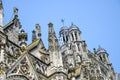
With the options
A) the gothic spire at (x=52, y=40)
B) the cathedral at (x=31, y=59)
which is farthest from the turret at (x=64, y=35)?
the gothic spire at (x=52, y=40)

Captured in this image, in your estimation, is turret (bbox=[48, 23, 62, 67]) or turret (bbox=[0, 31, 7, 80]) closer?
turret (bbox=[0, 31, 7, 80])

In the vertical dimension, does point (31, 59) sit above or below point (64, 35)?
below

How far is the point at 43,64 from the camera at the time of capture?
25719 millimetres

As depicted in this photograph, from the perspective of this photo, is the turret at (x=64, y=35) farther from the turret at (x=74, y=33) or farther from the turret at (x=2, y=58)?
the turret at (x=2, y=58)

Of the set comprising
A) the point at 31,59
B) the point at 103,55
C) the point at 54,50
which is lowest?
the point at 31,59

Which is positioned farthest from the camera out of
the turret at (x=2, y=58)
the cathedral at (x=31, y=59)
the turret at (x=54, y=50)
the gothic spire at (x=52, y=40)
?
the gothic spire at (x=52, y=40)

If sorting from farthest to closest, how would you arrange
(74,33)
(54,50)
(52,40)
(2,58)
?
(74,33)
(52,40)
(54,50)
(2,58)

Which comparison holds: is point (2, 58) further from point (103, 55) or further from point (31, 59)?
point (103, 55)

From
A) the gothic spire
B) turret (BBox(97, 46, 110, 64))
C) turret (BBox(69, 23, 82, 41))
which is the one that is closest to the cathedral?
the gothic spire

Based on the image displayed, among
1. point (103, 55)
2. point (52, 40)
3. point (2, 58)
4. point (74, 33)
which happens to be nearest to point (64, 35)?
point (74, 33)

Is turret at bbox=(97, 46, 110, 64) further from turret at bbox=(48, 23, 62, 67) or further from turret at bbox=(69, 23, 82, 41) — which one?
turret at bbox=(48, 23, 62, 67)

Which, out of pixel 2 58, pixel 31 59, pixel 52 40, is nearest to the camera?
pixel 2 58

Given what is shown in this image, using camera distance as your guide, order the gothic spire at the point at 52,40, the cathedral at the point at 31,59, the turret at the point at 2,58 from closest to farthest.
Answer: the turret at the point at 2,58 → the cathedral at the point at 31,59 → the gothic spire at the point at 52,40

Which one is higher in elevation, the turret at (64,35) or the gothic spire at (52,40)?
the turret at (64,35)
